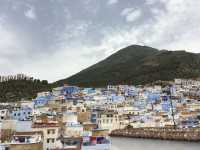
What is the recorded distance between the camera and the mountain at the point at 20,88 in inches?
4144

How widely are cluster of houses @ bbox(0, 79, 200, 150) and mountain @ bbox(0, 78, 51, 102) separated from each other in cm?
1023

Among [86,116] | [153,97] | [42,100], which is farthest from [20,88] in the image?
[86,116]

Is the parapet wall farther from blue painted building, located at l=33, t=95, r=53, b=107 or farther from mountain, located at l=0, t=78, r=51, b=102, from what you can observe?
mountain, located at l=0, t=78, r=51, b=102

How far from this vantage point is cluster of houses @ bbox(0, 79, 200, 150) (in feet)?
89.6

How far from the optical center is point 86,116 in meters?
61.2

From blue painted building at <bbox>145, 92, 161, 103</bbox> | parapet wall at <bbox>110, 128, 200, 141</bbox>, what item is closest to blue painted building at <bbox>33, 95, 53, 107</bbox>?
blue painted building at <bbox>145, 92, 161, 103</bbox>

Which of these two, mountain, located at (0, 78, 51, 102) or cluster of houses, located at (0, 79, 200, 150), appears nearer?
cluster of houses, located at (0, 79, 200, 150)

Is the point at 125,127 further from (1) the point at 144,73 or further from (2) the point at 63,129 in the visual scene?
(1) the point at 144,73

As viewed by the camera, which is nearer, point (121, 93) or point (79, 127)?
point (79, 127)

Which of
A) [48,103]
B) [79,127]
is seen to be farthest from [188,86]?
[79,127]

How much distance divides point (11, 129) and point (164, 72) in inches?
5589

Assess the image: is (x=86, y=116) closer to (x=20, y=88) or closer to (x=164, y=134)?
(x=164, y=134)

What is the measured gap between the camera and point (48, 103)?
289 feet

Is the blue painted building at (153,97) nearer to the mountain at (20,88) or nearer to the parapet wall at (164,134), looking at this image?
the parapet wall at (164,134)
